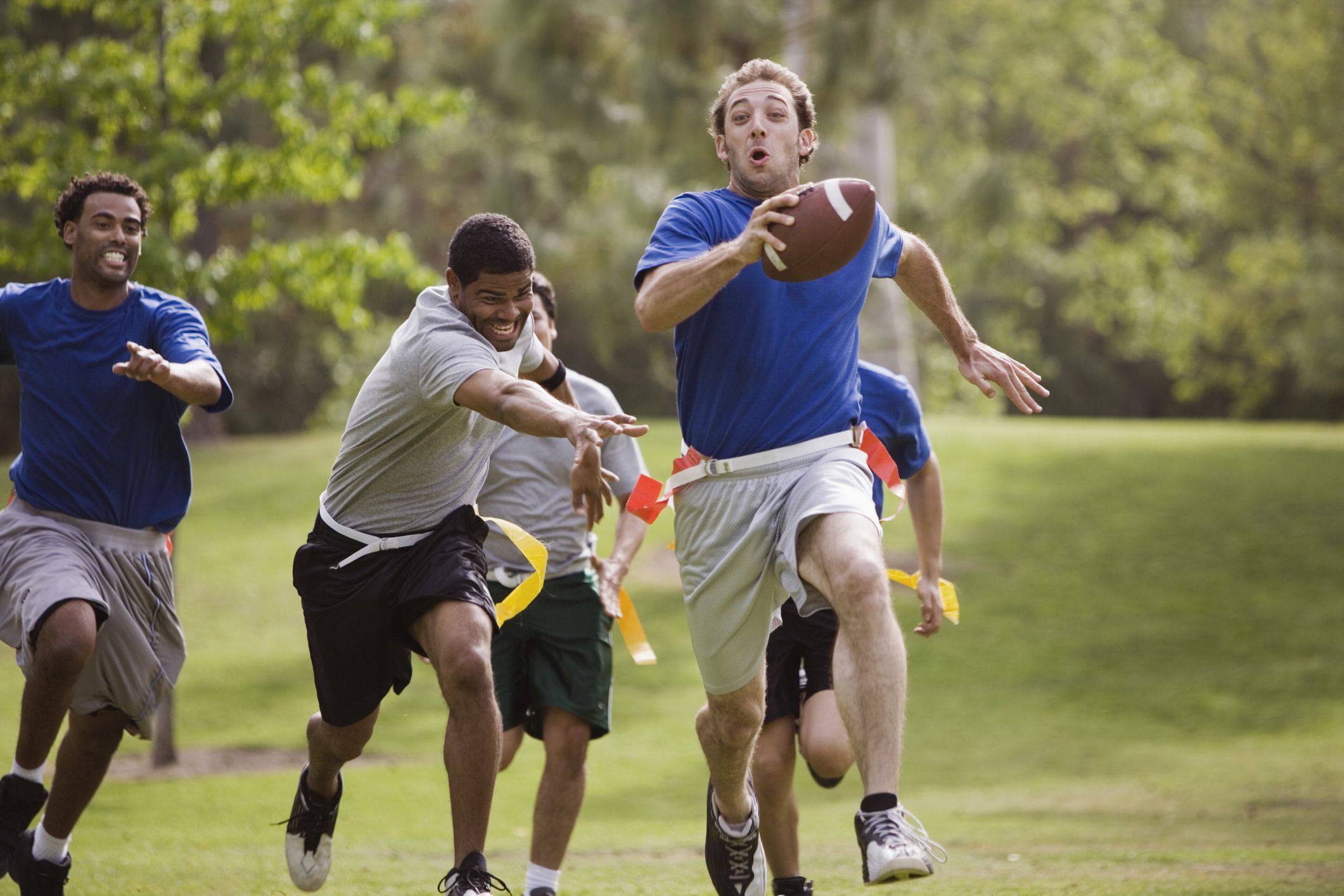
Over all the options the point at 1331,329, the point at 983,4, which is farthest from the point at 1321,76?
the point at 983,4

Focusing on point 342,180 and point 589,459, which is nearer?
point 589,459

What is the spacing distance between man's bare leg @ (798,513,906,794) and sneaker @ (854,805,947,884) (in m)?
0.10

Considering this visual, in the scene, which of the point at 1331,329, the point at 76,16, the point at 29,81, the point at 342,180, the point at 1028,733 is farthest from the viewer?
the point at 1331,329

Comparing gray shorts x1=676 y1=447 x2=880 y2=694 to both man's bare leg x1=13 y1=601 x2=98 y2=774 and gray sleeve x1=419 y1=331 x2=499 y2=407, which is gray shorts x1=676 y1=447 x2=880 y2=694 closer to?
gray sleeve x1=419 y1=331 x2=499 y2=407

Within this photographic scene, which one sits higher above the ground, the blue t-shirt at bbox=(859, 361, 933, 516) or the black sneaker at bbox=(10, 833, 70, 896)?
the blue t-shirt at bbox=(859, 361, 933, 516)

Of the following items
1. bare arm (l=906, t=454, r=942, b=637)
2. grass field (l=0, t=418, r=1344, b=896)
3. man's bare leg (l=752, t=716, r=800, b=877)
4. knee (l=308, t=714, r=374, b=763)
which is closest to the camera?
knee (l=308, t=714, r=374, b=763)

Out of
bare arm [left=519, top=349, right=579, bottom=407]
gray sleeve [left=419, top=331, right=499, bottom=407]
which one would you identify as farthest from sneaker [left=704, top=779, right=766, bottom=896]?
gray sleeve [left=419, top=331, right=499, bottom=407]

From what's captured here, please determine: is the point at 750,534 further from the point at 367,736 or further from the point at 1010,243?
the point at 1010,243

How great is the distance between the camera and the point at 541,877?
20.1 feet

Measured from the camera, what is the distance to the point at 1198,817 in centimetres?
931

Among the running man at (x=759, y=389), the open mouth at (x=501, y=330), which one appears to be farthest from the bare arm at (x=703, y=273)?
the open mouth at (x=501, y=330)

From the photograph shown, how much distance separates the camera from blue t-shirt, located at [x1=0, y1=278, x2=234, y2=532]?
19.2ft

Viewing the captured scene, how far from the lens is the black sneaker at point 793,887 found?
5852 mm

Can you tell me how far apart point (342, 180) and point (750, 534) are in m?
7.31
